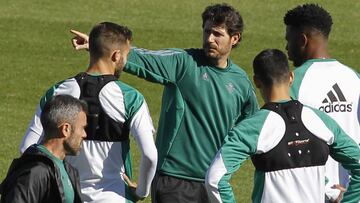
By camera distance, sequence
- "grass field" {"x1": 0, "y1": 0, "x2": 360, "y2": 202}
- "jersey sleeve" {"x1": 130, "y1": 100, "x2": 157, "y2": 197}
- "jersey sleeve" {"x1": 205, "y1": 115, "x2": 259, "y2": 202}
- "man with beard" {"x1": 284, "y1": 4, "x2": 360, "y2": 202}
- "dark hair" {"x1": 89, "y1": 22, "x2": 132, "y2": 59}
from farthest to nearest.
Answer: "grass field" {"x1": 0, "y1": 0, "x2": 360, "y2": 202}, "man with beard" {"x1": 284, "y1": 4, "x2": 360, "y2": 202}, "dark hair" {"x1": 89, "y1": 22, "x2": 132, "y2": 59}, "jersey sleeve" {"x1": 130, "y1": 100, "x2": 157, "y2": 197}, "jersey sleeve" {"x1": 205, "y1": 115, "x2": 259, "y2": 202}

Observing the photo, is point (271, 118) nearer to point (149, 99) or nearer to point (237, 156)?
point (237, 156)

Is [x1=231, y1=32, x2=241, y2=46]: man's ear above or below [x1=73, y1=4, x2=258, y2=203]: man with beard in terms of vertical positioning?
above

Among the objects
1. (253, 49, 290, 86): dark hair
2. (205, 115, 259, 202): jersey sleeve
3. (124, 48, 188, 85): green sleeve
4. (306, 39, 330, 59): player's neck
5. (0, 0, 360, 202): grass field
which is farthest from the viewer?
(0, 0, 360, 202): grass field

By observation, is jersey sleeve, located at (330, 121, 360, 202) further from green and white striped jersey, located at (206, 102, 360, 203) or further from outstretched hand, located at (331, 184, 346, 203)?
outstretched hand, located at (331, 184, 346, 203)

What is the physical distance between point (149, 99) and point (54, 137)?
12.9 metres

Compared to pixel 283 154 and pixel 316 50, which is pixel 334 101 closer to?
pixel 316 50

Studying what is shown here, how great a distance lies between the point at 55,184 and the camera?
688 cm

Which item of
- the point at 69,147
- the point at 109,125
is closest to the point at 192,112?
the point at 109,125

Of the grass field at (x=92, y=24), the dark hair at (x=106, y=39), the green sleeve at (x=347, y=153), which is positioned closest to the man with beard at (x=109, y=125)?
the dark hair at (x=106, y=39)

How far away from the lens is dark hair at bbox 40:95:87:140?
7.07 m

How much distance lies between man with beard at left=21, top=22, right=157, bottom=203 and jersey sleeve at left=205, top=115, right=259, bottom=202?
1062mm

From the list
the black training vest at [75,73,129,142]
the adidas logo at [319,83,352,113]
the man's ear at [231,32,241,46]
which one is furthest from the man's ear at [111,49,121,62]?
the adidas logo at [319,83,352,113]

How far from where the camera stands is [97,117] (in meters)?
8.28

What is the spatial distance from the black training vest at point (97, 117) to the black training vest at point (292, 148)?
124 cm
